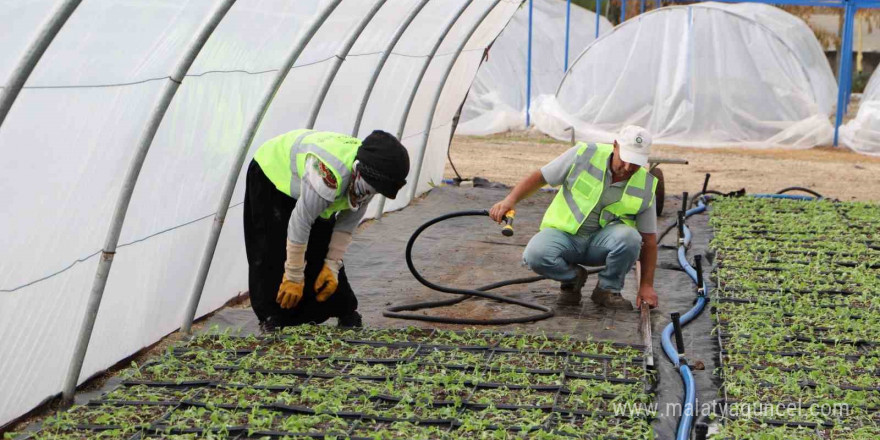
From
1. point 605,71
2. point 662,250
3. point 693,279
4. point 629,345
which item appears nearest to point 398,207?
point 662,250

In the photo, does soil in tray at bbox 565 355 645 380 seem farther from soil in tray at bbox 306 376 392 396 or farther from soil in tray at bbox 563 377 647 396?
soil in tray at bbox 306 376 392 396

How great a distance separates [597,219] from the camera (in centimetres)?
550

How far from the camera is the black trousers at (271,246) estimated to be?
4574 mm

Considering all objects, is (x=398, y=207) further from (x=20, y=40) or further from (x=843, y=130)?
(x=843, y=130)

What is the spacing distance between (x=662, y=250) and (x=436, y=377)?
12.0ft

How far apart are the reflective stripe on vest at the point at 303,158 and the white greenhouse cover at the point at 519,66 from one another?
12.9 metres

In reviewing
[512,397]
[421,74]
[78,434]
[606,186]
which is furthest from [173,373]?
[421,74]

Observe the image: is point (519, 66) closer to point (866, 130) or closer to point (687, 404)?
point (866, 130)

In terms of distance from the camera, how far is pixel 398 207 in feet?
29.9

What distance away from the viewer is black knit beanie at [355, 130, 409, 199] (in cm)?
410

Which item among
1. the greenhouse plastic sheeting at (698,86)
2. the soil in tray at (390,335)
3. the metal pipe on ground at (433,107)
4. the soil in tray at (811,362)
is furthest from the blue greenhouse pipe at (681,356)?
the greenhouse plastic sheeting at (698,86)

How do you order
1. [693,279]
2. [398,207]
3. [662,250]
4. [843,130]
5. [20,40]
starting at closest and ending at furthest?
[20,40]
[693,279]
[662,250]
[398,207]
[843,130]

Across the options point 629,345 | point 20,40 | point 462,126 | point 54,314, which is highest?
point 20,40

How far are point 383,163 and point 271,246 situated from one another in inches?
33.2
